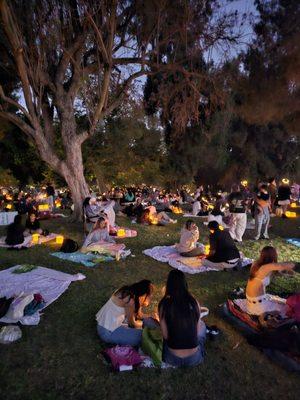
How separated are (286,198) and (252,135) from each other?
17.5 m

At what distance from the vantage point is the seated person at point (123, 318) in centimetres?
491

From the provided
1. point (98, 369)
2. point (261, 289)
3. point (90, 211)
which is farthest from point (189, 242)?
point (98, 369)

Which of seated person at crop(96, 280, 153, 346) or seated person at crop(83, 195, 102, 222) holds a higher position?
seated person at crop(83, 195, 102, 222)

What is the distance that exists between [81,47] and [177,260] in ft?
32.5

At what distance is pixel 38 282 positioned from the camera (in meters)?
7.43

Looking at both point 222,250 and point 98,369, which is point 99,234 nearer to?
point 222,250

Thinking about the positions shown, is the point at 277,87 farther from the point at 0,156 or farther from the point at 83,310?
the point at 0,156

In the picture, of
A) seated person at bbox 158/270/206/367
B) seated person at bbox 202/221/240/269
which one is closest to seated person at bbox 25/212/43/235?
seated person at bbox 202/221/240/269

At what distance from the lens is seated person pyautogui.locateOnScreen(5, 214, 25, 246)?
10.4m

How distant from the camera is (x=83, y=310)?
623 cm

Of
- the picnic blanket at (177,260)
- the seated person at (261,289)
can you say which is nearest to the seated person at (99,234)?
the picnic blanket at (177,260)

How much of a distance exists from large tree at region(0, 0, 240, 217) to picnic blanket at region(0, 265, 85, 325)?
7.48 metres

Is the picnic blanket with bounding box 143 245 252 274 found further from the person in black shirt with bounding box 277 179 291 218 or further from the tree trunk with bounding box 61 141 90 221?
the person in black shirt with bounding box 277 179 291 218

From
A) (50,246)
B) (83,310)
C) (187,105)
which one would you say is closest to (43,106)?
(187,105)
